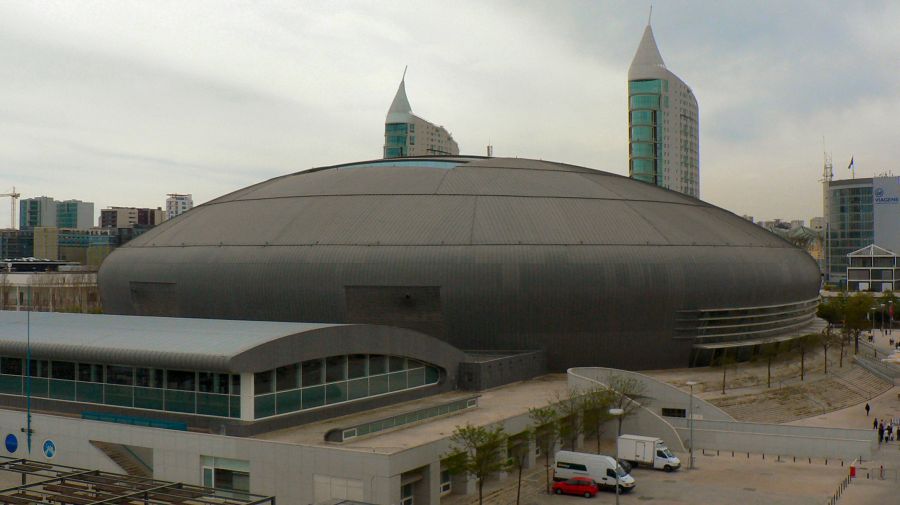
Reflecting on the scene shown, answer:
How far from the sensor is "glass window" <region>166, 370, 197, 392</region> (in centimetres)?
3501

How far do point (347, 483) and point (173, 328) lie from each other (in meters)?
15.8

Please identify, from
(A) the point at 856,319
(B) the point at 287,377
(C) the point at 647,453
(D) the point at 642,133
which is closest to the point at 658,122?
(D) the point at 642,133

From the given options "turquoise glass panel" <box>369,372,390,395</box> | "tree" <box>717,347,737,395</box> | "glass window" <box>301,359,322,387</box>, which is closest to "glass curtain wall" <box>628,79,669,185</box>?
"tree" <box>717,347,737,395</box>

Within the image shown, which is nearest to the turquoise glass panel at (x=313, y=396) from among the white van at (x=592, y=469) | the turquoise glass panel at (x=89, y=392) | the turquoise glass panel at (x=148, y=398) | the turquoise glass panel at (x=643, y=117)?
the turquoise glass panel at (x=148, y=398)

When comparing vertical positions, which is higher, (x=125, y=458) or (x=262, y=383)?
(x=262, y=383)

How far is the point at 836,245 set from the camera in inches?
7618

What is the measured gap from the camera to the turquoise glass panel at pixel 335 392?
36969 millimetres

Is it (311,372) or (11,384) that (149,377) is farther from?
(11,384)

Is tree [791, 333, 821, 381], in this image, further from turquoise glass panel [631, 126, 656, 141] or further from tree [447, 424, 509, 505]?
turquoise glass panel [631, 126, 656, 141]

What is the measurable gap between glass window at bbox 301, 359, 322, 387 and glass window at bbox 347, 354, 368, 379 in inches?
76.7

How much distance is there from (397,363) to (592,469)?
36.5 feet

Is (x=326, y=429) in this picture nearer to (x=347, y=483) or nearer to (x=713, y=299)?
(x=347, y=483)

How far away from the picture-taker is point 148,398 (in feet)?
119

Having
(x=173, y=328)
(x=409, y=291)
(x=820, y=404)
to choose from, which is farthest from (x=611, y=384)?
(x=173, y=328)
